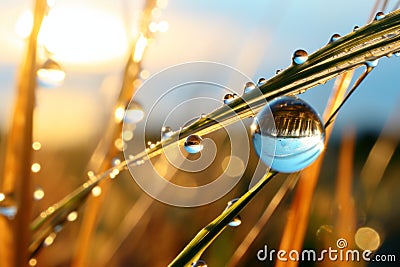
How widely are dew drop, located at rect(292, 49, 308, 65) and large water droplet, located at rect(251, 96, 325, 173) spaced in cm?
3

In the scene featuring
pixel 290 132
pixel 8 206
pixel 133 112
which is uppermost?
pixel 133 112

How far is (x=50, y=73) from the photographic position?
574 millimetres

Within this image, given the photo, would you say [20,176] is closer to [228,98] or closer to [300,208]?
[228,98]

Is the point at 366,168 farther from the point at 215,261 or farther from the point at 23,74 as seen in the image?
the point at 23,74

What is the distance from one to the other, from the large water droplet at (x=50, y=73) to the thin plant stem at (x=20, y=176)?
4.3 inches

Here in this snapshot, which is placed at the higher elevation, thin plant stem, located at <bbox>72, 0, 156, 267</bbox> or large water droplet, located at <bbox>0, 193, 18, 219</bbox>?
thin plant stem, located at <bbox>72, 0, 156, 267</bbox>

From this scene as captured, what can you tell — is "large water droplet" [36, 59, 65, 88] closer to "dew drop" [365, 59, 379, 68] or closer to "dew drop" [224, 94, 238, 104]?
"dew drop" [224, 94, 238, 104]

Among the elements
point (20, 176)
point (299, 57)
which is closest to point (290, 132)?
point (299, 57)

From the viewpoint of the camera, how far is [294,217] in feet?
2.14

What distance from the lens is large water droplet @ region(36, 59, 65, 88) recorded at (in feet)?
1.82

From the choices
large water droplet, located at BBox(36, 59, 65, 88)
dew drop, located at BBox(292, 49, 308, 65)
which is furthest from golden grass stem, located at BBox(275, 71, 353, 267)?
large water droplet, located at BBox(36, 59, 65, 88)

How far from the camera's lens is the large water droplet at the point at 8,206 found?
414 millimetres

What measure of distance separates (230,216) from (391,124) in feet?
2.28

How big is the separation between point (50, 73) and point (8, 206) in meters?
0.21
